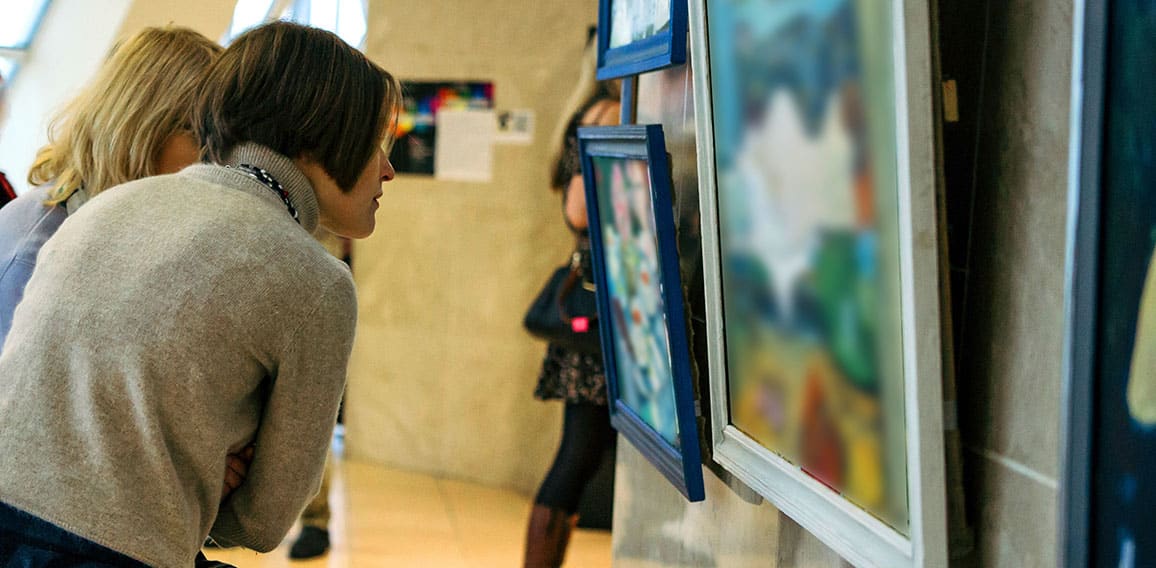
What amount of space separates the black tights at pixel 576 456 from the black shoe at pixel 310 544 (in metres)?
1.50

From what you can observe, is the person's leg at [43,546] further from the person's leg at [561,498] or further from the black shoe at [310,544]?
the black shoe at [310,544]

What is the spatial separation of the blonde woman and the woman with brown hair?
26.8 inches

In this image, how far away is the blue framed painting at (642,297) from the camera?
6.27 ft

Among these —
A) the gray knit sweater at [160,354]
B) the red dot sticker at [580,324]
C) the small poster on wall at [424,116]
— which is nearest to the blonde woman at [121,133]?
the gray knit sweater at [160,354]

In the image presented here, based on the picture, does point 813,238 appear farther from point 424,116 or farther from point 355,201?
point 424,116

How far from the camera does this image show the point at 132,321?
5.38 ft

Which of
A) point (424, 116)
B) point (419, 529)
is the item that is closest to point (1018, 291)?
point (419, 529)

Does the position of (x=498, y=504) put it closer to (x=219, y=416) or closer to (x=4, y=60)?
(x=219, y=416)

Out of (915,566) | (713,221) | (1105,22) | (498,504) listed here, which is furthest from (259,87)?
(498,504)

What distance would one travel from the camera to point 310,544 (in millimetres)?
4910

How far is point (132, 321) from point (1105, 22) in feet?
4.14

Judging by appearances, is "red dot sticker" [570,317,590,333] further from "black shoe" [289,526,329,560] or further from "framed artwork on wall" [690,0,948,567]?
"framed artwork on wall" [690,0,948,567]

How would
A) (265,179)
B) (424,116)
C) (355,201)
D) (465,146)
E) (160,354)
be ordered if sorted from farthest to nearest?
(424,116)
(465,146)
(355,201)
(265,179)
(160,354)

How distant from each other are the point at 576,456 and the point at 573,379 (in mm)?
239
